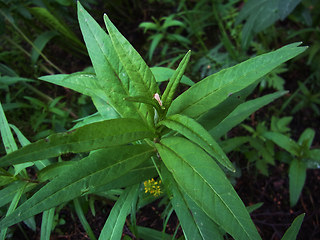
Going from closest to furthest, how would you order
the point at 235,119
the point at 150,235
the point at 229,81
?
1. the point at 229,81
2. the point at 235,119
3. the point at 150,235

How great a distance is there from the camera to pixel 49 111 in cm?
260

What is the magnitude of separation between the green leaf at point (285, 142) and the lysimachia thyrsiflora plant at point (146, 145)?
0.79 m

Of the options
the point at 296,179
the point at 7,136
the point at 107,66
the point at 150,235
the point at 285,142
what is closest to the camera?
the point at 107,66

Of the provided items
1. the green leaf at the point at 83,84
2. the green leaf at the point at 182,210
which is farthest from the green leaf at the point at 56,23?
the green leaf at the point at 182,210

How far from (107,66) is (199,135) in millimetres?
541

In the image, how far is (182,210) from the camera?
3.82ft

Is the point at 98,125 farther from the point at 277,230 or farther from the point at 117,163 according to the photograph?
the point at 277,230

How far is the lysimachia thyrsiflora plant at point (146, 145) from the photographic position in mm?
942

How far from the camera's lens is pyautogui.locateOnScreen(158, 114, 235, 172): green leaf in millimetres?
882

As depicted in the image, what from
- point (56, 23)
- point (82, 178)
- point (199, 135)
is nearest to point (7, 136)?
point (82, 178)

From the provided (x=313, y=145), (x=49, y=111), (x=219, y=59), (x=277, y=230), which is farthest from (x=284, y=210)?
(x=49, y=111)

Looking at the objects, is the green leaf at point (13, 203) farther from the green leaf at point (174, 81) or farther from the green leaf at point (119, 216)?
the green leaf at point (174, 81)

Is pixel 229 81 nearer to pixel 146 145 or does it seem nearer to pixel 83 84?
pixel 146 145

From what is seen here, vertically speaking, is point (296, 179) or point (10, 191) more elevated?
point (10, 191)
